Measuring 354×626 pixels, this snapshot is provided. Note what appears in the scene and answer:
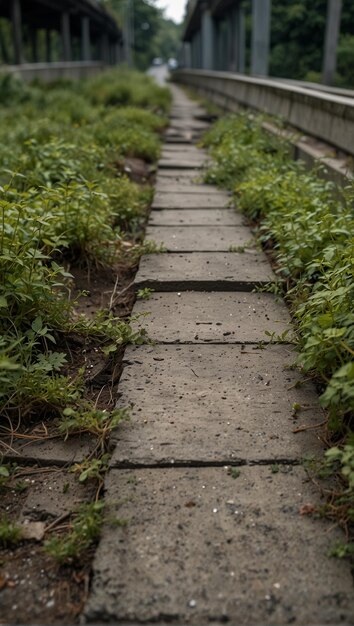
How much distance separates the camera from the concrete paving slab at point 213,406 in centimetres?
224

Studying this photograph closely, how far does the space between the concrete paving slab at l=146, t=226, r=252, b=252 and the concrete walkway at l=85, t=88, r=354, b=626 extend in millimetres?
837

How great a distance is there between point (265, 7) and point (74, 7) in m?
18.4

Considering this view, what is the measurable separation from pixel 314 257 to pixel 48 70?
2255 cm

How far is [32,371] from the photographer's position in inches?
104

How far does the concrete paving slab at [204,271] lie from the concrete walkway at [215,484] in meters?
0.09

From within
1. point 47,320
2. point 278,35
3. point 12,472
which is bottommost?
point 12,472

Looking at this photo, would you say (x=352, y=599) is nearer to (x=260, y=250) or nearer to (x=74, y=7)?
(x=260, y=250)

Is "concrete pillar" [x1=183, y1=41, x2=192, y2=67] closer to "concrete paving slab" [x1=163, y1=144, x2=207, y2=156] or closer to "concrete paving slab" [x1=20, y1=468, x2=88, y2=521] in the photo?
"concrete paving slab" [x1=163, y1=144, x2=207, y2=156]

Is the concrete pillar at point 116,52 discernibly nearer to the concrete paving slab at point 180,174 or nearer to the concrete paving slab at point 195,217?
the concrete paving slab at point 180,174

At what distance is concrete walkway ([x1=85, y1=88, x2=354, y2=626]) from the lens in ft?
5.39

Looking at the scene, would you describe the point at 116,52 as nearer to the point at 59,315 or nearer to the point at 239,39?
the point at 239,39

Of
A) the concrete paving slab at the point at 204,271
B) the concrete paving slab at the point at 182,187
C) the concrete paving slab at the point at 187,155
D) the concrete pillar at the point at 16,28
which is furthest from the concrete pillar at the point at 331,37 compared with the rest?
the concrete pillar at the point at 16,28

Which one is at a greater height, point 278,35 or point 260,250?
point 278,35

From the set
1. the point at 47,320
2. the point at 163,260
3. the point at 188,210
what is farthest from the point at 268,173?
the point at 47,320
